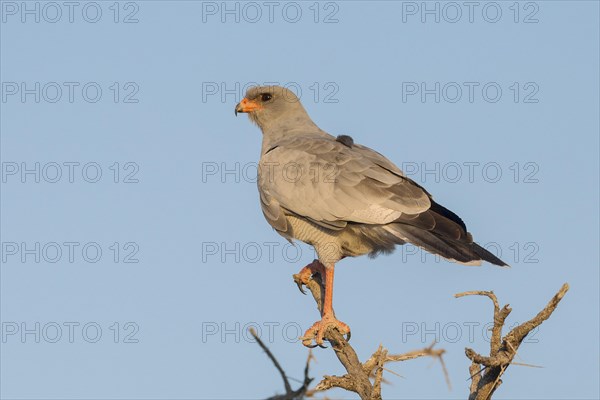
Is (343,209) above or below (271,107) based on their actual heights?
below

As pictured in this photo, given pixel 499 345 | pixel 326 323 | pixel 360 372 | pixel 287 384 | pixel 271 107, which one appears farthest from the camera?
pixel 271 107

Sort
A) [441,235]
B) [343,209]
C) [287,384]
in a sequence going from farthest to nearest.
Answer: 1. [343,209]
2. [441,235]
3. [287,384]

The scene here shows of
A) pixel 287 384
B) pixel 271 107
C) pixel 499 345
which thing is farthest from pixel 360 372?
pixel 271 107

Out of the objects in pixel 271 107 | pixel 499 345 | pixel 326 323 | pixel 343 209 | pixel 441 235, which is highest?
pixel 271 107

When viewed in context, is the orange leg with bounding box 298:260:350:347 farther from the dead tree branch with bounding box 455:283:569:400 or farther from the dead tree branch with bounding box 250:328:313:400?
the dead tree branch with bounding box 250:328:313:400

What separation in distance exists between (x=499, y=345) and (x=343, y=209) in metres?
3.11

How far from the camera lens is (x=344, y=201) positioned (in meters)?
8.91

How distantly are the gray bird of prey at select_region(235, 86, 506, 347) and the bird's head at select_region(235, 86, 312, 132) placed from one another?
952mm

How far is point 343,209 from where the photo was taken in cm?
888

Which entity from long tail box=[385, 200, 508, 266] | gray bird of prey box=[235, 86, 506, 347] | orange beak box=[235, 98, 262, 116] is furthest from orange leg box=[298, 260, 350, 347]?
orange beak box=[235, 98, 262, 116]

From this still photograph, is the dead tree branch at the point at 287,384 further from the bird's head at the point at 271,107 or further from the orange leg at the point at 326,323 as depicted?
the bird's head at the point at 271,107

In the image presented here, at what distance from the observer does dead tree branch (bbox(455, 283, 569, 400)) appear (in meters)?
5.75

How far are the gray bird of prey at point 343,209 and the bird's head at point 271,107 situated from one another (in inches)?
37.5

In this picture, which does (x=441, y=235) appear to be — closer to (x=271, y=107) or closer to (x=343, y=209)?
(x=343, y=209)
